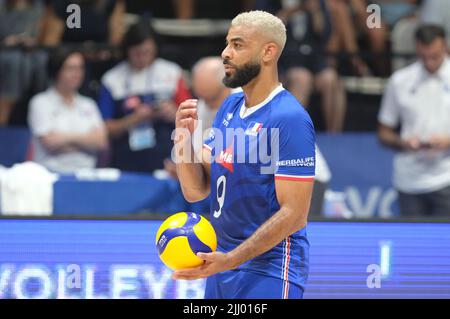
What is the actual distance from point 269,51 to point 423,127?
4.93m

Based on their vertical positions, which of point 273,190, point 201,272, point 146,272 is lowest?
point 146,272

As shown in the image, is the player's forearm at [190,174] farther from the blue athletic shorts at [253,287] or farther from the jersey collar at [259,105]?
the blue athletic shorts at [253,287]

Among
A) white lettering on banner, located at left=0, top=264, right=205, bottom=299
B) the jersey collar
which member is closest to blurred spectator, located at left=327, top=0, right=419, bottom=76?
white lettering on banner, located at left=0, top=264, right=205, bottom=299

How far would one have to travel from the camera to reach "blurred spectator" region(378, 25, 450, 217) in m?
9.64

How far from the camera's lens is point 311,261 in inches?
283

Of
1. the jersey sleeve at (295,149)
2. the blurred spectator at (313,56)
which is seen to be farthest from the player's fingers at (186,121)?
the blurred spectator at (313,56)

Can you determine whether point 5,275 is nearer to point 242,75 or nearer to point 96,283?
point 96,283

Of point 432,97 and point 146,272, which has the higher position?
point 432,97

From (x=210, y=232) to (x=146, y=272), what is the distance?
6.49 ft

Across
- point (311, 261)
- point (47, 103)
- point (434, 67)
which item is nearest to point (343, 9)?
point (434, 67)

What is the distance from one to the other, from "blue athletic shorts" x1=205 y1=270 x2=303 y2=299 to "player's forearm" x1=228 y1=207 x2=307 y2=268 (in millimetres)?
255

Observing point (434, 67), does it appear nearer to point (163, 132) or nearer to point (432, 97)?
point (432, 97)

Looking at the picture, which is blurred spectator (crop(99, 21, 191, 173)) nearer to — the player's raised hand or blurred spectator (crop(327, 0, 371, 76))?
blurred spectator (crop(327, 0, 371, 76))

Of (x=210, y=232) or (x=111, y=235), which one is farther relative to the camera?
(x=111, y=235)
